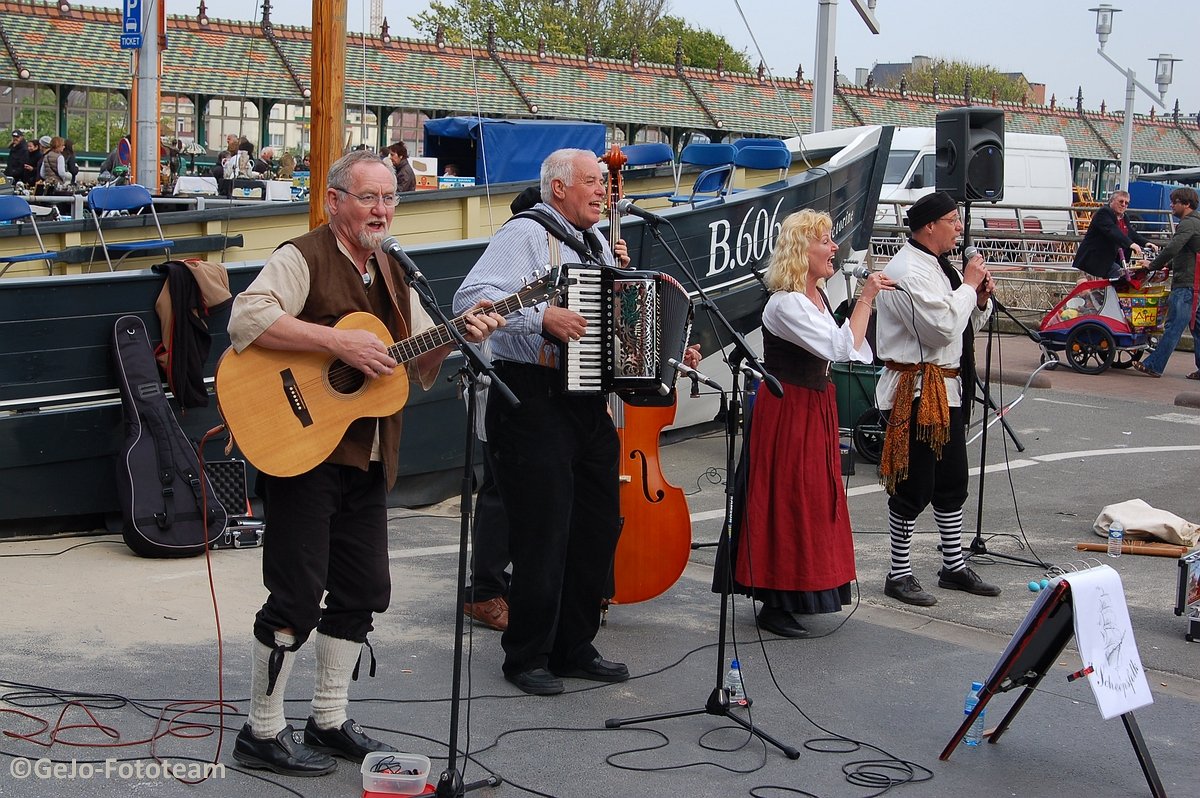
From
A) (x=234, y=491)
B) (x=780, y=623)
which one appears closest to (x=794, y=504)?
(x=780, y=623)

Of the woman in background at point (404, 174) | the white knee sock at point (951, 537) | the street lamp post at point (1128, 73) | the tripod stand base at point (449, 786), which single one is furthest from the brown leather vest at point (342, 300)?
the street lamp post at point (1128, 73)

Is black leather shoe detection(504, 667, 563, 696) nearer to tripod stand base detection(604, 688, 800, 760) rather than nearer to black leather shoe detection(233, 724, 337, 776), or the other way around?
tripod stand base detection(604, 688, 800, 760)

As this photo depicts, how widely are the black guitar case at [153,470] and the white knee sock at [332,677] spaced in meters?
→ 3.00

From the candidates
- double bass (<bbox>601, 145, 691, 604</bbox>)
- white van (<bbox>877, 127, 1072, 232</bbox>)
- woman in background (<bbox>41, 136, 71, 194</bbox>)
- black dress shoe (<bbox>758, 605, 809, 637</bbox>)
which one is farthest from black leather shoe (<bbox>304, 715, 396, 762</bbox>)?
white van (<bbox>877, 127, 1072, 232</bbox>)

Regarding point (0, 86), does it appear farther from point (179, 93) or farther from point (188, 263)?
point (188, 263)

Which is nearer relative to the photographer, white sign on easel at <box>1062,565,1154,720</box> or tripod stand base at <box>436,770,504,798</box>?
tripod stand base at <box>436,770,504,798</box>

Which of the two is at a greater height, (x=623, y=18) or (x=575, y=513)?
(x=623, y=18)

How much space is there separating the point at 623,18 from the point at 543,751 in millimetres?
70464

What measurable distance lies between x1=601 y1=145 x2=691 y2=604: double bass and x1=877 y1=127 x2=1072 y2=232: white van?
62.4 ft

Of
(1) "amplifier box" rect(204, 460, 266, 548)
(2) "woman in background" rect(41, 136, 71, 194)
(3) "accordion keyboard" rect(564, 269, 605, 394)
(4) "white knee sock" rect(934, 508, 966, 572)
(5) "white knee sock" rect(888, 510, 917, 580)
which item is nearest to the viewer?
(3) "accordion keyboard" rect(564, 269, 605, 394)

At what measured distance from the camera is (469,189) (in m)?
10.5

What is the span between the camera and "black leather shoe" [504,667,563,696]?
200 inches

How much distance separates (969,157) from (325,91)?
3883mm

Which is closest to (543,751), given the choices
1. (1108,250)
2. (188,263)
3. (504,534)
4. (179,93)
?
(504,534)
